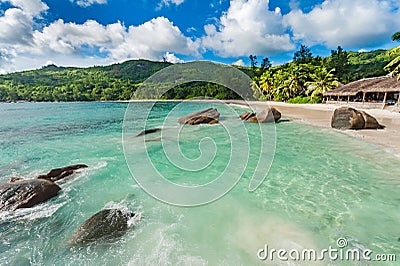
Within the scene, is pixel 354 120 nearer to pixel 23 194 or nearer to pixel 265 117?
pixel 265 117

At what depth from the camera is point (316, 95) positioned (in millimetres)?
35688

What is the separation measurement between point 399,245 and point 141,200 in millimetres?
5585

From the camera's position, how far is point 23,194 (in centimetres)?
508

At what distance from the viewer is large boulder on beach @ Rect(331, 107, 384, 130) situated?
1238 cm

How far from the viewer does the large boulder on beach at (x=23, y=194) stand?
493cm

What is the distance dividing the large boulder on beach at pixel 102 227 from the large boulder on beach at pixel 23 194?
2.01 m

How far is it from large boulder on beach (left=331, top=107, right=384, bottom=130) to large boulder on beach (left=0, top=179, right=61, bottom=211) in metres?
15.5

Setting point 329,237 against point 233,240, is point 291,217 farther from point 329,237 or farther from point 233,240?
point 233,240

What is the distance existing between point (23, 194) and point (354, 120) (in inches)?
634

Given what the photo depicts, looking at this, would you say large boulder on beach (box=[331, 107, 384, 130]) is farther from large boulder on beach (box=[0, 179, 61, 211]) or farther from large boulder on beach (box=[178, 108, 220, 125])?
large boulder on beach (box=[0, 179, 61, 211])

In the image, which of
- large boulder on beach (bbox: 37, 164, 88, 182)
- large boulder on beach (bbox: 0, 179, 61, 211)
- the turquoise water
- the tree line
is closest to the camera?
the turquoise water

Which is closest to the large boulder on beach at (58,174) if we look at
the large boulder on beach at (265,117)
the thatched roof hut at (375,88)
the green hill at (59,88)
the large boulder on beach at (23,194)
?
the large boulder on beach at (23,194)

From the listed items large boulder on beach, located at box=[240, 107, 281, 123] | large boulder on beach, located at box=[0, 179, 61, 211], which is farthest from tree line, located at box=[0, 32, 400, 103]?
large boulder on beach, located at box=[0, 179, 61, 211]

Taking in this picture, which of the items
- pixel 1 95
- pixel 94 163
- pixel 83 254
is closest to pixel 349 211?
pixel 83 254
